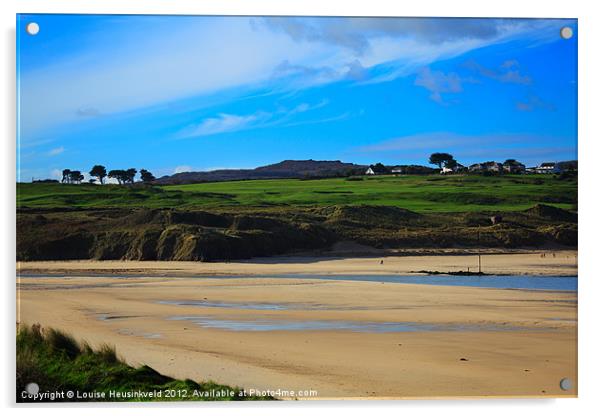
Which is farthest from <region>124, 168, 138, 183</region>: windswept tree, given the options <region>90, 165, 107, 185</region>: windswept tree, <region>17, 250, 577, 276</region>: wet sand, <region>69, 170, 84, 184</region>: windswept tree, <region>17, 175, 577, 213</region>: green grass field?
<region>17, 250, 577, 276</region>: wet sand

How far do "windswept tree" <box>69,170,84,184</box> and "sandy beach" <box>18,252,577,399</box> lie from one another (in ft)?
3.28

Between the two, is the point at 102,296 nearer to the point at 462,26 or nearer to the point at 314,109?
the point at 314,109

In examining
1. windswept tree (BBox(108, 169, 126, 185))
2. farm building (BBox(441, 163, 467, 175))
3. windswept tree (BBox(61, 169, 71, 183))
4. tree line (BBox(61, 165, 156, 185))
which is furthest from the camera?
farm building (BBox(441, 163, 467, 175))

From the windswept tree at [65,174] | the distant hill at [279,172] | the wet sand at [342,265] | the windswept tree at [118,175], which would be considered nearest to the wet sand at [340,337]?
the wet sand at [342,265]

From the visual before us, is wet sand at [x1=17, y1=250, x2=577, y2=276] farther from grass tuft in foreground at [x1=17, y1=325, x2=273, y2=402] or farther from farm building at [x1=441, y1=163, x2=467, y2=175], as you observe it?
grass tuft in foreground at [x1=17, y1=325, x2=273, y2=402]

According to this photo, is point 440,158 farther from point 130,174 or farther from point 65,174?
point 65,174

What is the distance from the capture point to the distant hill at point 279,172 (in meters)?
8.92

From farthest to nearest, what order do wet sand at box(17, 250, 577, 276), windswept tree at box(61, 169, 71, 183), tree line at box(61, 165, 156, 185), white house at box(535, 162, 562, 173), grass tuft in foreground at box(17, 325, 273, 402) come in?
1. wet sand at box(17, 250, 577, 276)
2. tree line at box(61, 165, 156, 185)
3. windswept tree at box(61, 169, 71, 183)
4. white house at box(535, 162, 562, 173)
5. grass tuft in foreground at box(17, 325, 273, 402)

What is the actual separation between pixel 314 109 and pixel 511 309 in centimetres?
315

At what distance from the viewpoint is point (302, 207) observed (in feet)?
32.8

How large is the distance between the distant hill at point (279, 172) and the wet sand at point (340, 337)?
1.51m

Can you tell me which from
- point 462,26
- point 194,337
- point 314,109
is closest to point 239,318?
point 194,337

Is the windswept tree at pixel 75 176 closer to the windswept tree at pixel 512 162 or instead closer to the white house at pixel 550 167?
the windswept tree at pixel 512 162

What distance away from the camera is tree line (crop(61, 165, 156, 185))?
340 inches
